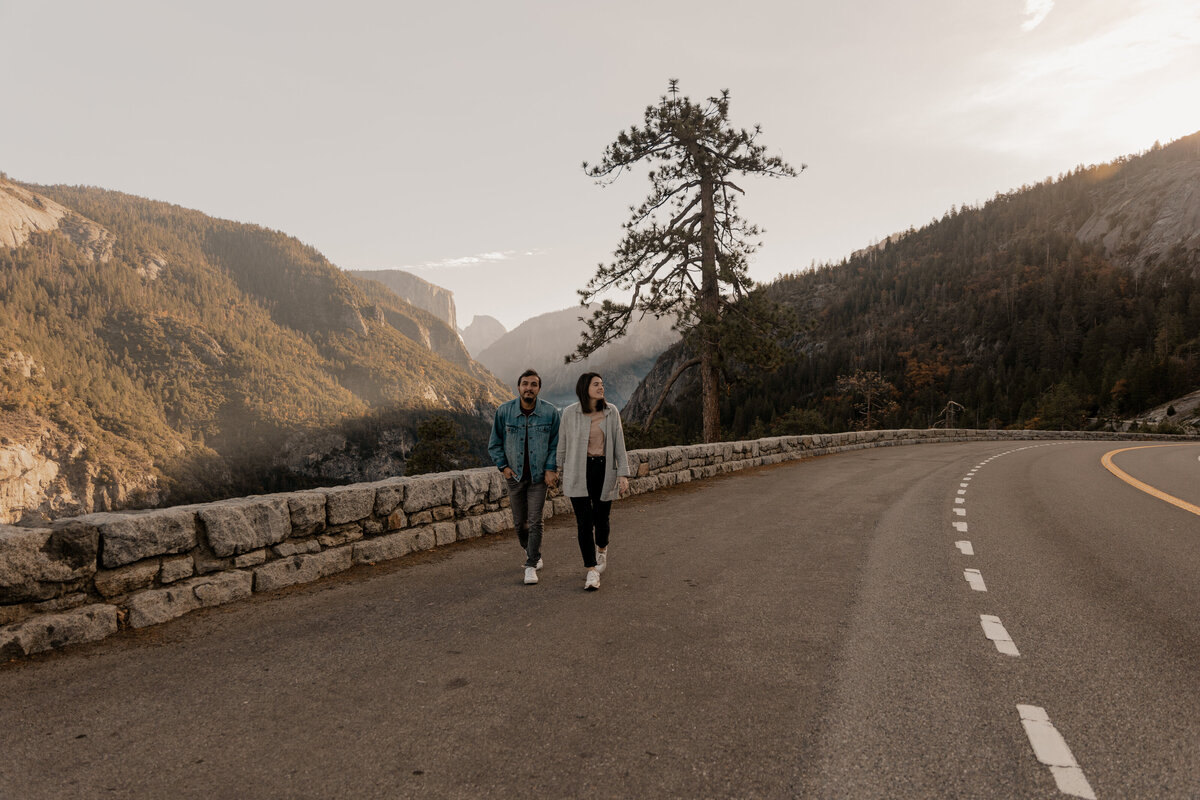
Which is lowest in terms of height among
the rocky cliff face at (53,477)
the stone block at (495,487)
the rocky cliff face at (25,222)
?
the rocky cliff face at (53,477)

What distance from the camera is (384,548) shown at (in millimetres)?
6379

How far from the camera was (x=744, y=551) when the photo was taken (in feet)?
21.0

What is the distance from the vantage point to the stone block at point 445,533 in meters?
7.03

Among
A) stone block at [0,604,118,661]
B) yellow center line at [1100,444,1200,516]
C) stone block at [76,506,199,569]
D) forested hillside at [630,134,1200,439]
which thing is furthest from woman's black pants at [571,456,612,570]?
forested hillside at [630,134,1200,439]

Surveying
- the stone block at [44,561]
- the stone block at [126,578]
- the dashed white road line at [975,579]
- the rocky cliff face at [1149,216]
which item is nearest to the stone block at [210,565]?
the stone block at [126,578]

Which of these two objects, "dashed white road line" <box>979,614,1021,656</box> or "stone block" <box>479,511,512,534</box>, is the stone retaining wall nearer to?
"stone block" <box>479,511,512,534</box>

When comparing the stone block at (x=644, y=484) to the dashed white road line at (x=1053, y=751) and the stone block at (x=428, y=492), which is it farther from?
the dashed white road line at (x=1053, y=751)

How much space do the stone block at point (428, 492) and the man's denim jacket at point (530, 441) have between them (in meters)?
1.75

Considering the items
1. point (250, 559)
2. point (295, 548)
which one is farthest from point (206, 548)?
point (295, 548)

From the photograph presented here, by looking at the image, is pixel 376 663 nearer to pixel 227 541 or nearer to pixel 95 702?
pixel 95 702

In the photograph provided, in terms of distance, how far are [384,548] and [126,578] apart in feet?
7.57

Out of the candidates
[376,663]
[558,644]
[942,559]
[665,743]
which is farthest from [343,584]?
[942,559]

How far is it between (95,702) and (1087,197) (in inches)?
8848

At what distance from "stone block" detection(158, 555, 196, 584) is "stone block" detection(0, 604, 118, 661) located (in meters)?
0.38
